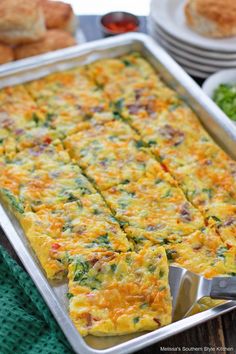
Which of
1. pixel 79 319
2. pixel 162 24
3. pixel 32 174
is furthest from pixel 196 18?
pixel 79 319

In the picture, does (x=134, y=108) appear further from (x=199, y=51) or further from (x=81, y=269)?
(x=81, y=269)

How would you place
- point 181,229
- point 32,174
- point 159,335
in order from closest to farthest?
point 159,335
point 181,229
point 32,174

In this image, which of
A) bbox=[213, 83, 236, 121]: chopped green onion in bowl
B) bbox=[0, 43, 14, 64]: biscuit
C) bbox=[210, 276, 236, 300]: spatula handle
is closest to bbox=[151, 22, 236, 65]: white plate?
bbox=[213, 83, 236, 121]: chopped green onion in bowl

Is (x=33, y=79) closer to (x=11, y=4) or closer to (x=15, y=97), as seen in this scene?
(x=15, y=97)

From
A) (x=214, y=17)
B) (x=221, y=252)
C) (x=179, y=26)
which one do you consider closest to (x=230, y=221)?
(x=221, y=252)

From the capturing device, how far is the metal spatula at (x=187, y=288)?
3205 millimetres

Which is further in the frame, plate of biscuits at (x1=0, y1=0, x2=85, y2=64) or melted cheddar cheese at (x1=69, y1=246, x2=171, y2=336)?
plate of biscuits at (x1=0, y1=0, x2=85, y2=64)

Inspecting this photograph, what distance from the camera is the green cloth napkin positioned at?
10.8ft

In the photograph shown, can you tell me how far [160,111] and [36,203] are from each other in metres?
1.15

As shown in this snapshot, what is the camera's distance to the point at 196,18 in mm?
5109

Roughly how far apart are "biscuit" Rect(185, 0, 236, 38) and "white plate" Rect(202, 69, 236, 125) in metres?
0.34

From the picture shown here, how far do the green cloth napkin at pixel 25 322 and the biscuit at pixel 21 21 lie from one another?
6.54ft

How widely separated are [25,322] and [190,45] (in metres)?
2.62

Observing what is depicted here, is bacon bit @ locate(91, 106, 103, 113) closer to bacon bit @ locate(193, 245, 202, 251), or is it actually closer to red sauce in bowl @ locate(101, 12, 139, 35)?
red sauce in bowl @ locate(101, 12, 139, 35)
